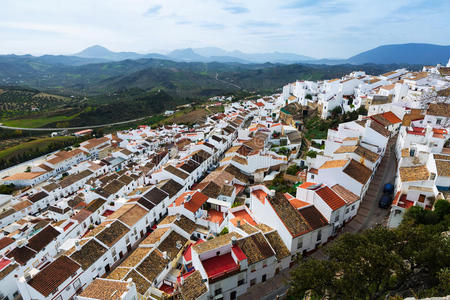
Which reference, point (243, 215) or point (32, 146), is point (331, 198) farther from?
point (32, 146)

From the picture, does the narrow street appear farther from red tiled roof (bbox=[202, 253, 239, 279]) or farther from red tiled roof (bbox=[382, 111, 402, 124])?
red tiled roof (bbox=[382, 111, 402, 124])

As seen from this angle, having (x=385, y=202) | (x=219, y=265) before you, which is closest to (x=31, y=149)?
(x=219, y=265)

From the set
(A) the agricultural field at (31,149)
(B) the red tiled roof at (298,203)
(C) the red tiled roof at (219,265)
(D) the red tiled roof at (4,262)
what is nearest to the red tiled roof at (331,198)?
(B) the red tiled roof at (298,203)

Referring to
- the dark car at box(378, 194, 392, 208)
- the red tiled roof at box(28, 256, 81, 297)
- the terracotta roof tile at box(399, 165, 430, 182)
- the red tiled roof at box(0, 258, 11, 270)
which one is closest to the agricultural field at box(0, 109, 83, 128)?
the red tiled roof at box(0, 258, 11, 270)

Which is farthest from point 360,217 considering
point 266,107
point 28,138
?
point 28,138

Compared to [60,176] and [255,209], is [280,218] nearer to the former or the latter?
[255,209]
